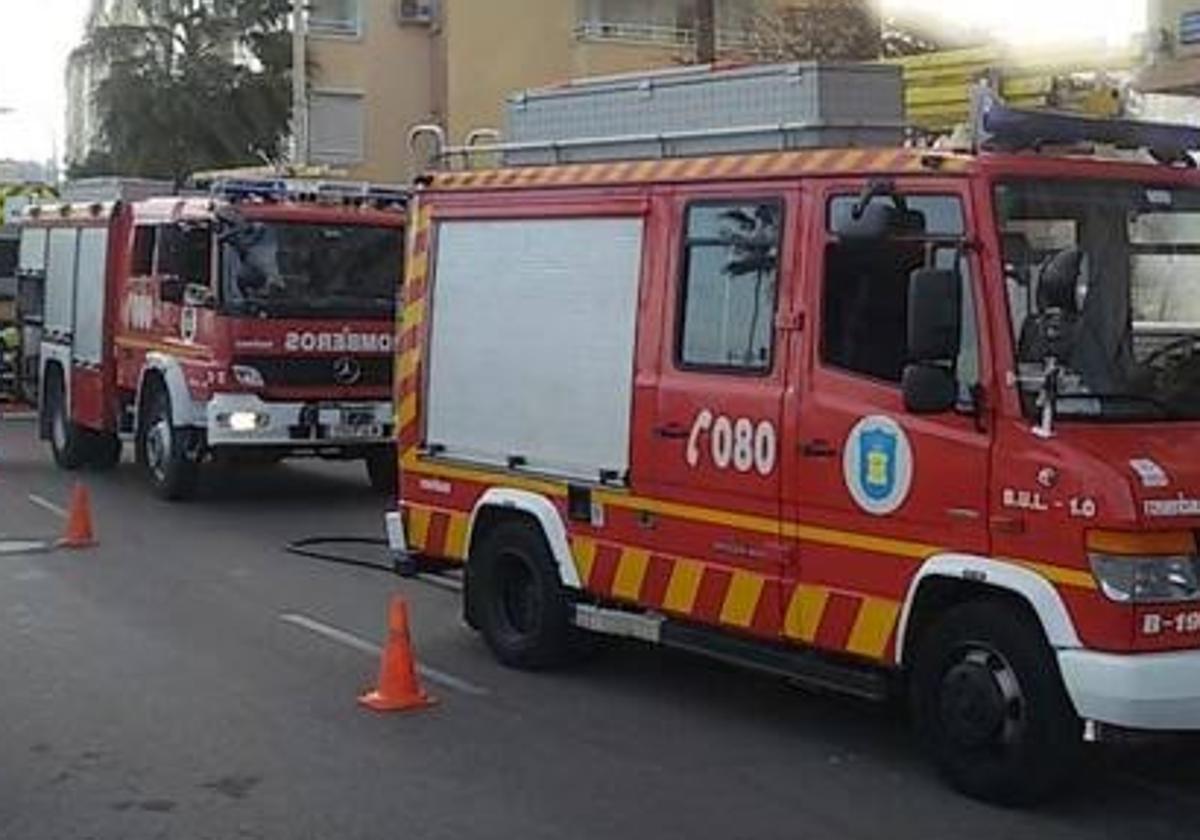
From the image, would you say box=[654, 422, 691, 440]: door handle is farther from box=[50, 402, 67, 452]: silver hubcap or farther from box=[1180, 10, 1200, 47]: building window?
box=[50, 402, 67, 452]: silver hubcap

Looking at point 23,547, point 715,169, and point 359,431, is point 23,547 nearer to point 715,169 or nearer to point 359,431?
point 359,431

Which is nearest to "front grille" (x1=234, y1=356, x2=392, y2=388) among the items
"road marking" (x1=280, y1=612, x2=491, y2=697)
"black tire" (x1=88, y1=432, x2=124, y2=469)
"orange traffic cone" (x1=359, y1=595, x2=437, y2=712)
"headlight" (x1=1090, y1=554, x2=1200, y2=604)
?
"black tire" (x1=88, y1=432, x2=124, y2=469)

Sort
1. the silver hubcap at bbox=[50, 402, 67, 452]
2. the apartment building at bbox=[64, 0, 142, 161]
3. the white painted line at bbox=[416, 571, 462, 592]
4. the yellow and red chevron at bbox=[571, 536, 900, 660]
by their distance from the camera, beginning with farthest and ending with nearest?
1. the apartment building at bbox=[64, 0, 142, 161]
2. the silver hubcap at bbox=[50, 402, 67, 452]
3. the white painted line at bbox=[416, 571, 462, 592]
4. the yellow and red chevron at bbox=[571, 536, 900, 660]

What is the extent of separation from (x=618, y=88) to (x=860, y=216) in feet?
7.18

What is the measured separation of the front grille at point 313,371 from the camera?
1595cm

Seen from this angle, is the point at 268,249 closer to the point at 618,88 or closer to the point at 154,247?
the point at 154,247

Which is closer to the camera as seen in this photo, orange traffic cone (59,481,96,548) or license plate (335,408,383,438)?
orange traffic cone (59,481,96,548)

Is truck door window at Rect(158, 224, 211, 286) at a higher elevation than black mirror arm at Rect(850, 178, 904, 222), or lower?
lower

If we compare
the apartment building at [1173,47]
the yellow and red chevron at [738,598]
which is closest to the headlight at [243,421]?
the apartment building at [1173,47]

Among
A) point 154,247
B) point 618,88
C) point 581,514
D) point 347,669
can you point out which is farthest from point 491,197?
point 154,247

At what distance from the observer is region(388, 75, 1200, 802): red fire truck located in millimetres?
6379

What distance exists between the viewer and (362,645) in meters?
9.79

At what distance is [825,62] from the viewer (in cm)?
771

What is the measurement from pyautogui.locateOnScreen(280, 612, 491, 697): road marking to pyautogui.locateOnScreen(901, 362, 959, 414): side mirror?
110 inches
